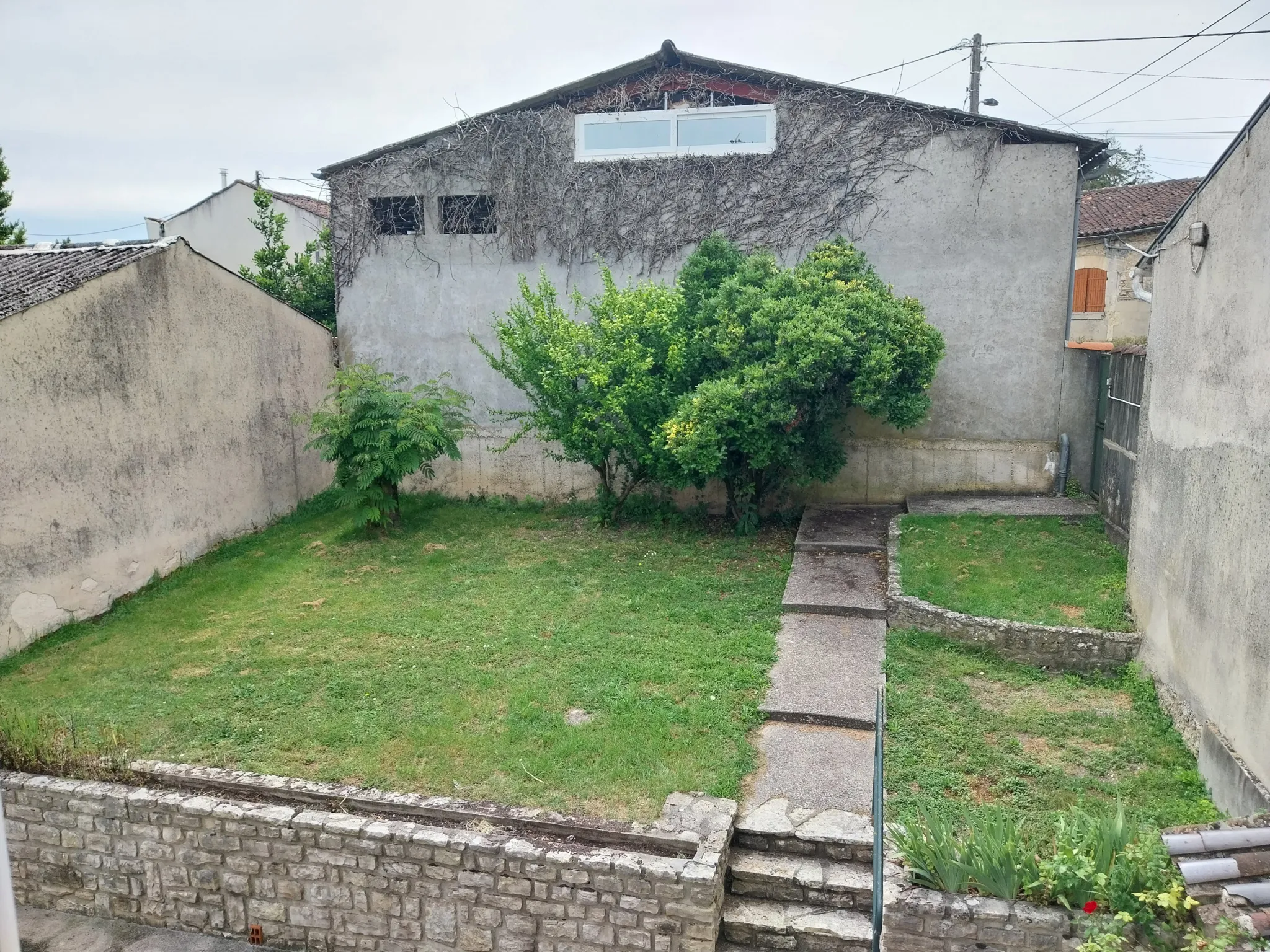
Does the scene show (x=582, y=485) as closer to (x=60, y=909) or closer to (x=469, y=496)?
(x=469, y=496)

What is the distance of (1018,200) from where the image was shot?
12.3 m

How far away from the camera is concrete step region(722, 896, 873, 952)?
5.84 m

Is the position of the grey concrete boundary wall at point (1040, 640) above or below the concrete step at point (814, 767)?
above

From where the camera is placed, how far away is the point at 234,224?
72.7 ft

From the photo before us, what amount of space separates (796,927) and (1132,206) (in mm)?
21970

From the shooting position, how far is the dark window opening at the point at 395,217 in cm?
1432

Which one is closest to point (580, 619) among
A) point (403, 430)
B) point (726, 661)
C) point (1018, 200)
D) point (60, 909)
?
point (726, 661)

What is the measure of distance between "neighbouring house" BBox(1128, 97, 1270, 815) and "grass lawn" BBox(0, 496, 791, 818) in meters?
3.37

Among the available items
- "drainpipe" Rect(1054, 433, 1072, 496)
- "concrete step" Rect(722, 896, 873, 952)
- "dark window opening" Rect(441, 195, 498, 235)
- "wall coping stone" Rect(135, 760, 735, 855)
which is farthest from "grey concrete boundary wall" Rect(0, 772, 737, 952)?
"dark window opening" Rect(441, 195, 498, 235)

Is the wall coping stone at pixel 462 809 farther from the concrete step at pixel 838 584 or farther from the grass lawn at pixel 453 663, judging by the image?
the concrete step at pixel 838 584

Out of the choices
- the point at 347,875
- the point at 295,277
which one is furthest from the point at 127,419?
the point at 347,875

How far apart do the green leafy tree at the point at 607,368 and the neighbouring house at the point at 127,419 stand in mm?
3839

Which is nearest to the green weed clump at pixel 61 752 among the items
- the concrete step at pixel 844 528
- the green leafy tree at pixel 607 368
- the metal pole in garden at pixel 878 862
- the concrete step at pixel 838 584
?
the metal pole in garden at pixel 878 862

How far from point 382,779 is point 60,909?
2.84 meters
